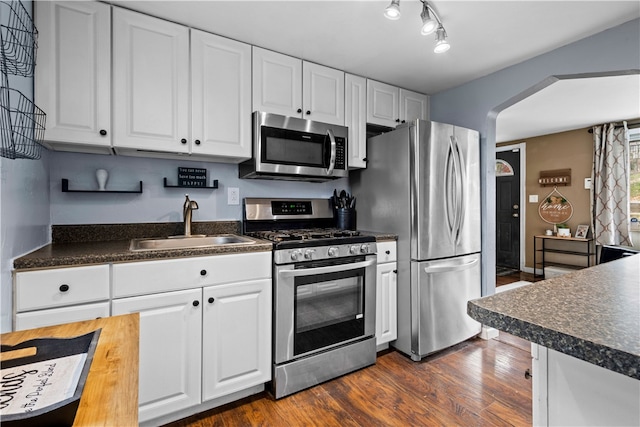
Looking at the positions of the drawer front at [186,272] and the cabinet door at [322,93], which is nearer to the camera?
the drawer front at [186,272]

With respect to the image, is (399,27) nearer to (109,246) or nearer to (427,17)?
(427,17)

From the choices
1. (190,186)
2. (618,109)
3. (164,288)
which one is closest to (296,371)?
(164,288)

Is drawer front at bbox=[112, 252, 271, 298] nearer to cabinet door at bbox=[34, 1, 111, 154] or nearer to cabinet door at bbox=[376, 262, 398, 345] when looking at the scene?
cabinet door at bbox=[34, 1, 111, 154]

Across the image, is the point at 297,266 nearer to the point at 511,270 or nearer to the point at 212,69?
→ the point at 212,69

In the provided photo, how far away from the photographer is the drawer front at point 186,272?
1.49 m

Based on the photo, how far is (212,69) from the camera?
202 cm

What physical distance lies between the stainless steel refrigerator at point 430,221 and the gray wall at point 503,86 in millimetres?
142

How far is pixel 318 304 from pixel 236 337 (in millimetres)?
545

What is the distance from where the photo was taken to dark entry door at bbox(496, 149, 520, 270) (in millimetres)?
5461

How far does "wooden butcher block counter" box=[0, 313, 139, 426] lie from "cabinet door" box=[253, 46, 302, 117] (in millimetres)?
1706

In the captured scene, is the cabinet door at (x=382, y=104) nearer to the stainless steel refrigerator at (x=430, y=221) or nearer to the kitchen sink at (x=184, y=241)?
the stainless steel refrigerator at (x=430, y=221)

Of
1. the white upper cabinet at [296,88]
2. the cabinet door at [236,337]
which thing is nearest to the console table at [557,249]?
the white upper cabinet at [296,88]

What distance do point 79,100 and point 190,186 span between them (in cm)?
78

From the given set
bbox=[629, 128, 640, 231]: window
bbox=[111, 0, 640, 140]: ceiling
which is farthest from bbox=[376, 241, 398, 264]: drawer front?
bbox=[629, 128, 640, 231]: window
